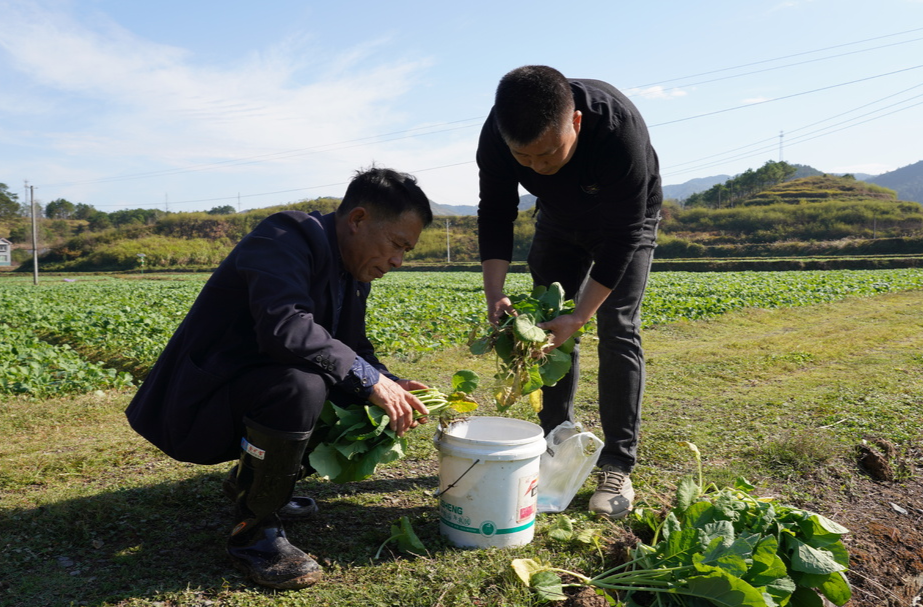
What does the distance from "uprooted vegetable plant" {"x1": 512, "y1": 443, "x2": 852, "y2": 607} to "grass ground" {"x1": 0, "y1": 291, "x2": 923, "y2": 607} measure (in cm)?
21

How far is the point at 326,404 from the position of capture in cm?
235

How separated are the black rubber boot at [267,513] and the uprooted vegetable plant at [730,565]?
30.1 inches

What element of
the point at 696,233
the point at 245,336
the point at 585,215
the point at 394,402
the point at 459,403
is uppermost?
the point at 696,233

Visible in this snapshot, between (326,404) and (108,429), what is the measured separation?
270cm

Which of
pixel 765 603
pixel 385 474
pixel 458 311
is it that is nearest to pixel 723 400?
pixel 385 474

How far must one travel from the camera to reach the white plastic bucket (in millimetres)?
2361

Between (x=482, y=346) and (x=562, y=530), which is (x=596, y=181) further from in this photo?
(x=562, y=530)

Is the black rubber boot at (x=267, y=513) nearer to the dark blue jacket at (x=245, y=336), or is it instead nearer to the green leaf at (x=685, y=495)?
the dark blue jacket at (x=245, y=336)

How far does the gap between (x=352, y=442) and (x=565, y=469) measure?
1.08 metres

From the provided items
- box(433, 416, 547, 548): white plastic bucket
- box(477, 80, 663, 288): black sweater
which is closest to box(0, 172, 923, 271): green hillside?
box(477, 80, 663, 288): black sweater

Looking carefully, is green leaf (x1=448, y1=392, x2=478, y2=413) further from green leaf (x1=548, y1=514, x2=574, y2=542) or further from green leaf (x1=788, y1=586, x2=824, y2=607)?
green leaf (x1=788, y1=586, x2=824, y2=607)

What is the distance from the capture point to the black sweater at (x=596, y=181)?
2.65 m

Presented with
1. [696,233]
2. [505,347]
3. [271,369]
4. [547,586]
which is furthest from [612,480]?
[696,233]

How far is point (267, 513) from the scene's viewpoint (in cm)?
225
